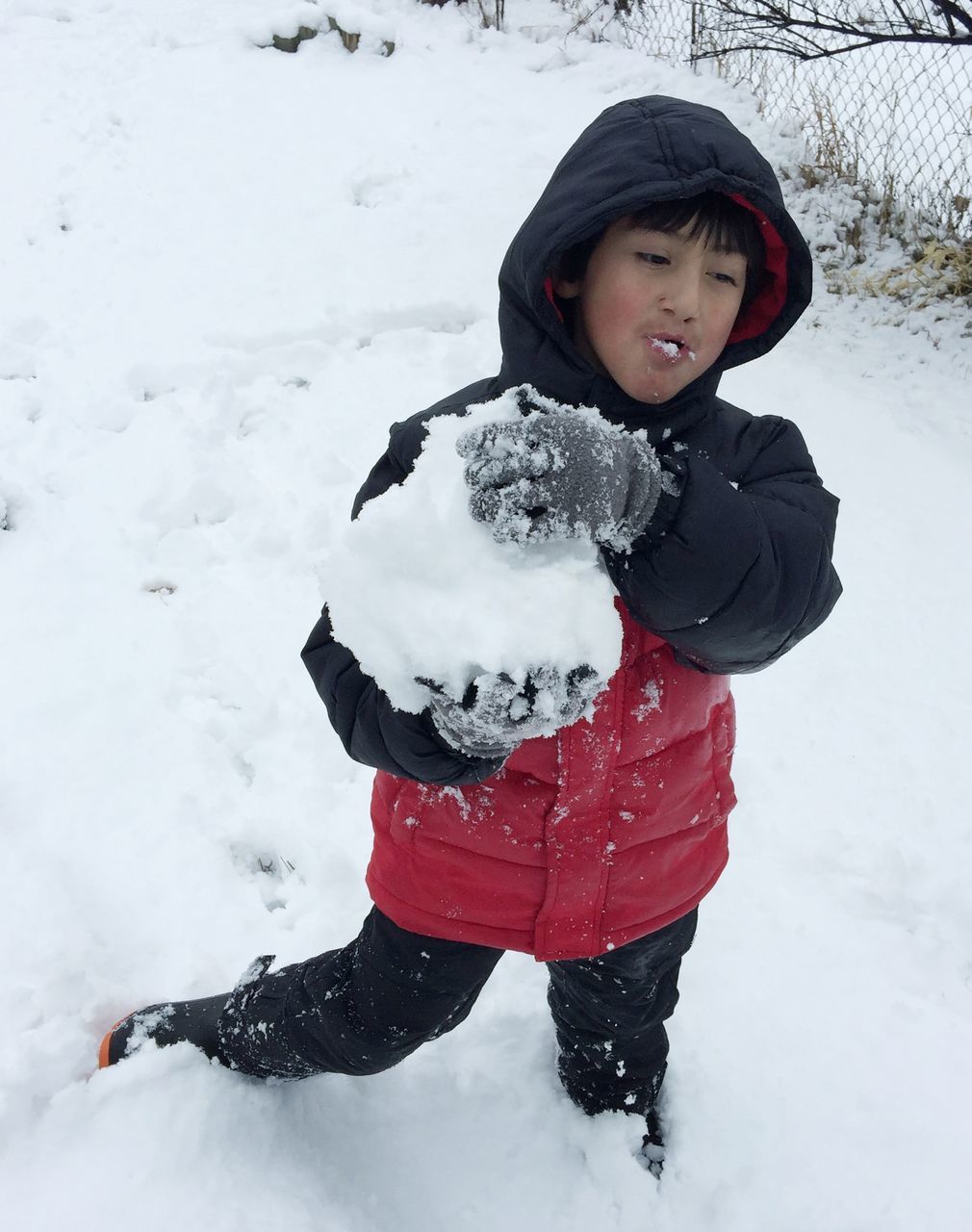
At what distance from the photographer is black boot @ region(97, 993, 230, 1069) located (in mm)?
1658

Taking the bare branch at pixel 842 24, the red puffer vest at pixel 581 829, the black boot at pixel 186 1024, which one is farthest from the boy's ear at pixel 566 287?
the bare branch at pixel 842 24

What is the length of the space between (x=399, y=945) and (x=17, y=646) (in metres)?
1.78

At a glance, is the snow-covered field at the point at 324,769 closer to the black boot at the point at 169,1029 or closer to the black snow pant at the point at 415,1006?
the black boot at the point at 169,1029

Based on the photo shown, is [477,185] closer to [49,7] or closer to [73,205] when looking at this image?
[73,205]

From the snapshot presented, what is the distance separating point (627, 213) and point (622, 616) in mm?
506

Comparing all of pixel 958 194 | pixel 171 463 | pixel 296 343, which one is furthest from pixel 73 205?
pixel 958 194

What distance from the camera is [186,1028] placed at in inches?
66.1

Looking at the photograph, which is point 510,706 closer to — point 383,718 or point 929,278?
point 383,718

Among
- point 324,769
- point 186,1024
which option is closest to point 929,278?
point 324,769

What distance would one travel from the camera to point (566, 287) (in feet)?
4.01

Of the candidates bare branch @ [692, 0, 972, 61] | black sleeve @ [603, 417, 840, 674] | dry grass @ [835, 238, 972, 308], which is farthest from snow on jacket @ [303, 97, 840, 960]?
dry grass @ [835, 238, 972, 308]

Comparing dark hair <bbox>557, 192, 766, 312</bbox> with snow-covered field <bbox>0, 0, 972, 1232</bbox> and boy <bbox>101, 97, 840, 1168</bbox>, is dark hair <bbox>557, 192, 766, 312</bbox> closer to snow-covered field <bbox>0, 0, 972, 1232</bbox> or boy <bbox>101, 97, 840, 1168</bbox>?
boy <bbox>101, 97, 840, 1168</bbox>

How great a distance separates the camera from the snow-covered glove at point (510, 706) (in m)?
0.96

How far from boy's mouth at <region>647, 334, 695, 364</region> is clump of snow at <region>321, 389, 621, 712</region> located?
0.23m
